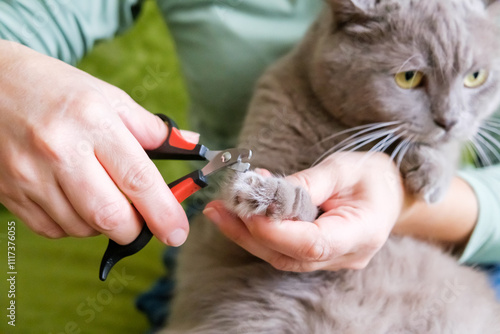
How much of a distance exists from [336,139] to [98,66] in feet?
3.43

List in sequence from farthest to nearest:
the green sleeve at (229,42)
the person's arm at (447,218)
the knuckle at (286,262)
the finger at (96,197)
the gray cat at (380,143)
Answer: the green sleeve at (229,42) < the person's arm at (447,218) < the gray cat at (380,143) < the knuckle at (286,262) < the finger at (96,197)

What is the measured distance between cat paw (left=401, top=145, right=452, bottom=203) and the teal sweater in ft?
0.66

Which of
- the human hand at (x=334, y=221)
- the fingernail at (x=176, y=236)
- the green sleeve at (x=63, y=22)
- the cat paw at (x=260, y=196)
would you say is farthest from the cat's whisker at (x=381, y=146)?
the green sleeve at (x=63, y=22)

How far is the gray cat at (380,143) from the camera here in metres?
0.82

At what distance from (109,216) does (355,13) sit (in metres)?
0.65

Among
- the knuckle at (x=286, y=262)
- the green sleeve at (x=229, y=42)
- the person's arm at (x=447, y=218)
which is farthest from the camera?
the green sleeve at (x=229, y=42)

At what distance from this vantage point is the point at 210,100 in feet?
3.74

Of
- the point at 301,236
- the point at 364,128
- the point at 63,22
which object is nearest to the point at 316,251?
the point at 301,236

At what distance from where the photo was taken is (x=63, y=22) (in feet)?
3.23

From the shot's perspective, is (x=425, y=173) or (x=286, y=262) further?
(x=425, y=173)

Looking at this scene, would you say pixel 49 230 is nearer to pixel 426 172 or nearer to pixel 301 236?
pixel 301 236

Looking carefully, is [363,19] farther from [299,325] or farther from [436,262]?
[299,325]

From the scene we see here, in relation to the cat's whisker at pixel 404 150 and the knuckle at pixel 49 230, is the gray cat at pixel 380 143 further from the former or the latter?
the knuckle at pixel 49 230

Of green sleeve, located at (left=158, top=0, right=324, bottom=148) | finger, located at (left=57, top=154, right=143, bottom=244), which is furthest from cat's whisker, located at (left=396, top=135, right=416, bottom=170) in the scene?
finger, located at (left=57, top=154, right=143, bottom=244)
